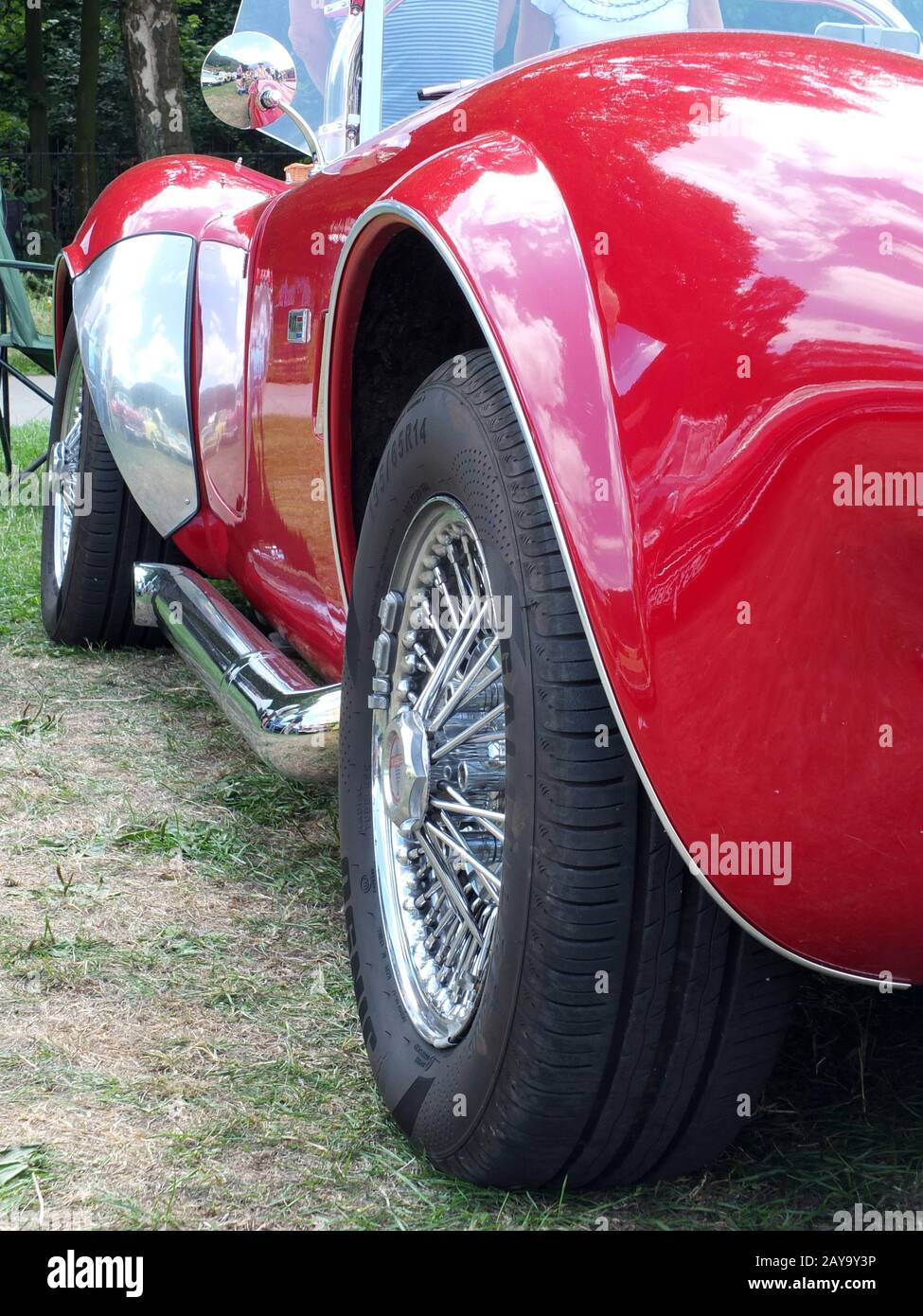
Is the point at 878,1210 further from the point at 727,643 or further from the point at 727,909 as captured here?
the point at 727,643

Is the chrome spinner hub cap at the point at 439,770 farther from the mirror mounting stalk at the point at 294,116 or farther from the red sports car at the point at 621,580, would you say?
the mirror mounting stalk at the point at 294,116

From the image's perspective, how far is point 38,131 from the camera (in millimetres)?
19781

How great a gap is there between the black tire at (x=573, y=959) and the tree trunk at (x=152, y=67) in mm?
11733

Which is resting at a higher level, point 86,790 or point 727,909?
point 727,909

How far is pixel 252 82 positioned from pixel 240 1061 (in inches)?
81.8

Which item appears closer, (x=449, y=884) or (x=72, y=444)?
(x=449, y=884)

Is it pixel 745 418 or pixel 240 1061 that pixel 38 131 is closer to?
pixel 240 1061

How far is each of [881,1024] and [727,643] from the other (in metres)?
1.01

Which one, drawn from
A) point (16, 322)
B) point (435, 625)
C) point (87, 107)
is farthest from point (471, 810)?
point (87, 107)

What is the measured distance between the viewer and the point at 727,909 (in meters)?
1.29

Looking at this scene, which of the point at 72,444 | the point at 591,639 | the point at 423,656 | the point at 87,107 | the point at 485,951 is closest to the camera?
the point at 591,639

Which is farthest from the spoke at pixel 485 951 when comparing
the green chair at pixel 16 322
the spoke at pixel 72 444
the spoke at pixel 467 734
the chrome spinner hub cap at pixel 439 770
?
the green chair at pixel 16 322

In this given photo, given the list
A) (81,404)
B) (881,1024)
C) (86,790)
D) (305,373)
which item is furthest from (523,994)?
(81,404)

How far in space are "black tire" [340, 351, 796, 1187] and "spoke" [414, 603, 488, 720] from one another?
17cm
